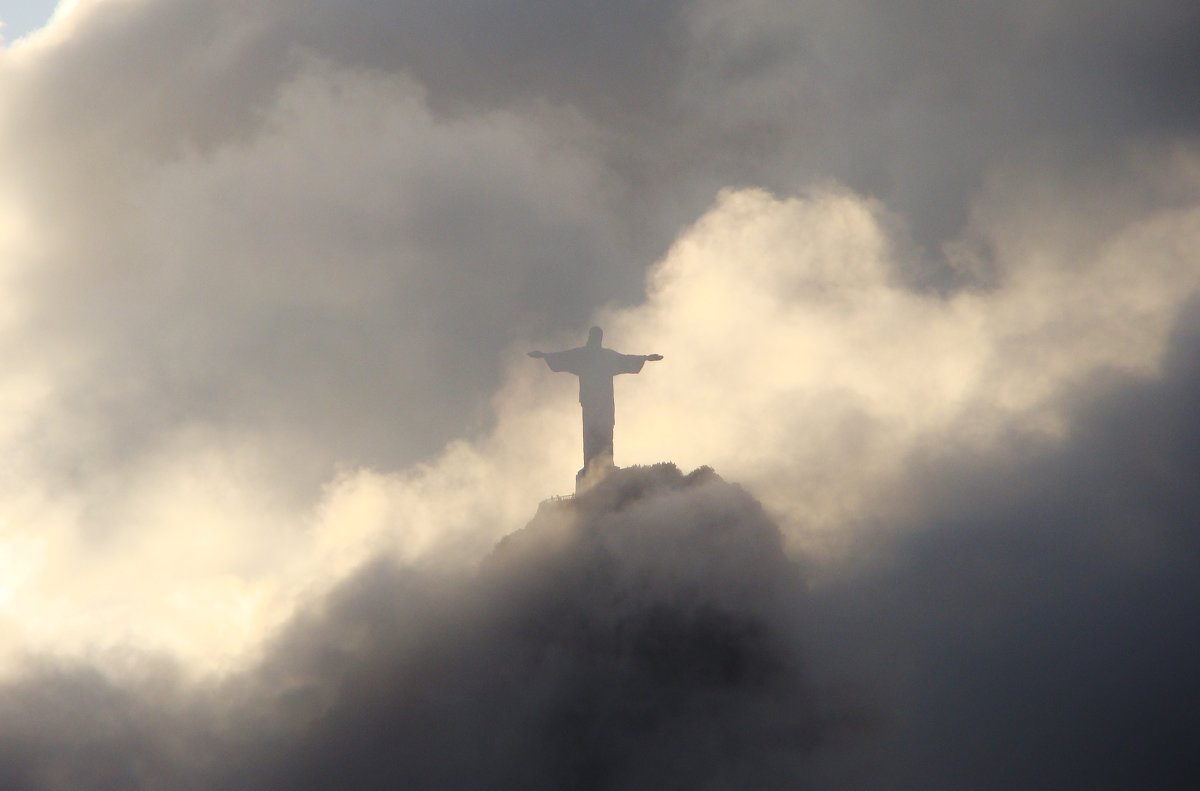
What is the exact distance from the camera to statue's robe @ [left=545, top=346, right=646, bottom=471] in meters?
174

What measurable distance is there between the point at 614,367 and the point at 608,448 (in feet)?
18.8

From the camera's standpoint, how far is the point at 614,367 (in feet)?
576

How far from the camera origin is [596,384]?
175 m

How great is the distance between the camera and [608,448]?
17475 centimetres

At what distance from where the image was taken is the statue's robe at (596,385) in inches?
6870

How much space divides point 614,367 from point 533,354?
574 centimetres

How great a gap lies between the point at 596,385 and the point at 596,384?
0.07 meters

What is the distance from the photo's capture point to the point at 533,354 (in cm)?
17562

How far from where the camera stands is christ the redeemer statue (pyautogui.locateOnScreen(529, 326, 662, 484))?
174 m

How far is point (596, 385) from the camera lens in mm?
174875

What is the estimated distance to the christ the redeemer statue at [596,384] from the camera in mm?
174500

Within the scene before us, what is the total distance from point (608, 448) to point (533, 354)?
8.45m
